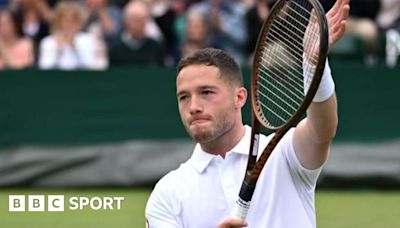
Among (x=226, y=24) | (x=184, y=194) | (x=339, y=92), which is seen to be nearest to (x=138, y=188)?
(x=339, y=92)

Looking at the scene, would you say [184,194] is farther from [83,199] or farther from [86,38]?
[86,38]

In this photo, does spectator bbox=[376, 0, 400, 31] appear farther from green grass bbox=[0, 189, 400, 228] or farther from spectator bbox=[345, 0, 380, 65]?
green grass bbox=[0, 189, 400, 228]

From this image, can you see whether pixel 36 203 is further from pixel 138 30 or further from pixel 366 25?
pixel 366 25

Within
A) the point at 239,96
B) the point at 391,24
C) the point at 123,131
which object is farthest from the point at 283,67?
the point at 391,24

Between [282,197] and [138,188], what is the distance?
263 inches

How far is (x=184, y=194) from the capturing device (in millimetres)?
4746

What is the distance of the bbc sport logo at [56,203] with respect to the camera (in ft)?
32.5

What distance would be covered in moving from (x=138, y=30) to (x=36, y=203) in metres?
3.49

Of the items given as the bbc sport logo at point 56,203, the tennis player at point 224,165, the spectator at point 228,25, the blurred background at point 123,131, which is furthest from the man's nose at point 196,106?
the spectator at point 228,25

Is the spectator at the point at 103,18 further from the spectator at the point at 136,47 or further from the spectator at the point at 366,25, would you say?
the spectator at the point at 366,25

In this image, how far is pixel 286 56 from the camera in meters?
4.87

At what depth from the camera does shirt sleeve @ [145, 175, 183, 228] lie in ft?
15.6

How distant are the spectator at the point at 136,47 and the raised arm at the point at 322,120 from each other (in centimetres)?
820

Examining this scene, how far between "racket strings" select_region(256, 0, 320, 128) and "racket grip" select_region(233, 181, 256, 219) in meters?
0.30
